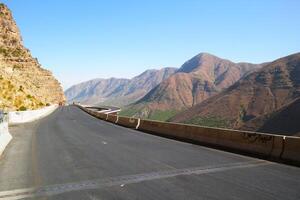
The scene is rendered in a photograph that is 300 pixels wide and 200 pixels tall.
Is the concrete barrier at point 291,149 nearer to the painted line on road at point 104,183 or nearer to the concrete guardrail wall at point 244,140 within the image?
the concrete guardrail wall at point 244,140

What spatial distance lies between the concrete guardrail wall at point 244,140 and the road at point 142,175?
2.56ft

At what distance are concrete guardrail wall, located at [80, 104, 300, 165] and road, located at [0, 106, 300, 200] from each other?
0.78 meters

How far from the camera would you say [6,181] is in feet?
32.1

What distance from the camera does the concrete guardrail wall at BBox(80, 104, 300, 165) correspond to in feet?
40.4

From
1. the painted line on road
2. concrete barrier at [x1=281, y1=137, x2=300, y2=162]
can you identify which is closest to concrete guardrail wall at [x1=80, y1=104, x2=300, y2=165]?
concrete barrier at [x1=281, y1=137, x2=300, y2=162]

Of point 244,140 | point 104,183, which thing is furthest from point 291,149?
point 104,183

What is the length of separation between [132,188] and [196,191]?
4.72 feet

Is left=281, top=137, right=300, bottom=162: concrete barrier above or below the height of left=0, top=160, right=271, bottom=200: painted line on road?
above

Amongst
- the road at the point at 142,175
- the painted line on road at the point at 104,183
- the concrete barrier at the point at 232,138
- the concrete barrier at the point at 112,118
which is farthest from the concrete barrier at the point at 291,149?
the concrete barrier at the point at 112,118

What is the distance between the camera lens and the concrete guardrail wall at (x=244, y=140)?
40.4 ft

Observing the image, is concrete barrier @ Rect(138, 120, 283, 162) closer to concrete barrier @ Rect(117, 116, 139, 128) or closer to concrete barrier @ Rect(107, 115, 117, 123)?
concrete barrier @ Rect(117, 116, 139, 128)

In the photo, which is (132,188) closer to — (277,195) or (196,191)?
(196,191)

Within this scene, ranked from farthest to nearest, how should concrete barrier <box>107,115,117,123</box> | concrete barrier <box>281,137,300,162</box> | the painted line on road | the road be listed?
concrete barrier <box>107,115,117,123</box> → concrete barrier <box>281,137,300,162</box> → the painted line on road → the road

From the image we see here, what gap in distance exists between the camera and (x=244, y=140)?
1481 cm
